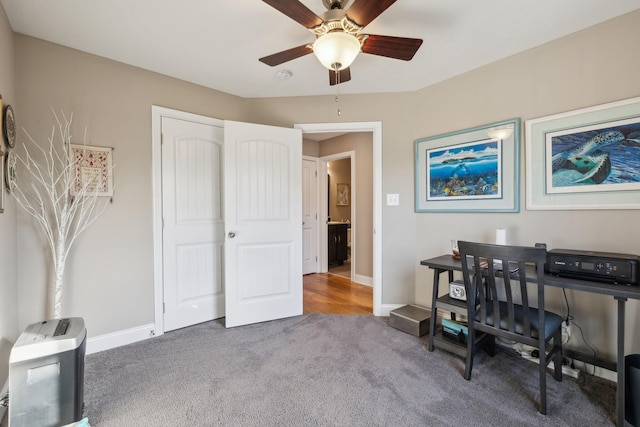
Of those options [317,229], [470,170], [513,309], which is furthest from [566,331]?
[317,229]

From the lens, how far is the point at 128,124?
2.40 m

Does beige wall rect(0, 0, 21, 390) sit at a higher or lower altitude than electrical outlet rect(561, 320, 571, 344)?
higher

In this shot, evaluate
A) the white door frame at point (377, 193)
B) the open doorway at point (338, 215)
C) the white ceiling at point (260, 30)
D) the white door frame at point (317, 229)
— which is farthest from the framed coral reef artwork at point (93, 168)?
the open doorway at point (338, 215)

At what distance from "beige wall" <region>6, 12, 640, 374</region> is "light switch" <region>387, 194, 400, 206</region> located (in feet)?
0.17

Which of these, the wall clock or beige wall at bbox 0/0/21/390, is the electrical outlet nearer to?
beige wall at bbox 0/0/21/390

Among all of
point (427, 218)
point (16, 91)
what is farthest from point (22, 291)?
point (427, 218)

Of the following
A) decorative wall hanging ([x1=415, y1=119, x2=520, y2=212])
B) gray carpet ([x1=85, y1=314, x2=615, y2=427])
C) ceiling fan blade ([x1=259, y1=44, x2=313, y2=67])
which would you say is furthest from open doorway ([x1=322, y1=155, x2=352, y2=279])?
ceiling fan blade ([x1=259, y1=44, x2=313, y2=67])

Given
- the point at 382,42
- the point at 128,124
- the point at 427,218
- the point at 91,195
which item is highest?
the point at 382,42

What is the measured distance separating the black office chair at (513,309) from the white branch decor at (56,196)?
2.75m

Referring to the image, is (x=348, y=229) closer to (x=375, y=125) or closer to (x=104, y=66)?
(x=375, y=125)

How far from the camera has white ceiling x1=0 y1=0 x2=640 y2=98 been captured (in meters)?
1.72

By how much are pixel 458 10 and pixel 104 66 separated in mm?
2651

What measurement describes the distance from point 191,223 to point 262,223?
672 mm

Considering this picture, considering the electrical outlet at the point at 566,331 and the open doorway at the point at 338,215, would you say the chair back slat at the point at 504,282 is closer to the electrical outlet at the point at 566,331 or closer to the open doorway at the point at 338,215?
the electrical outlet at the point at 566,331
